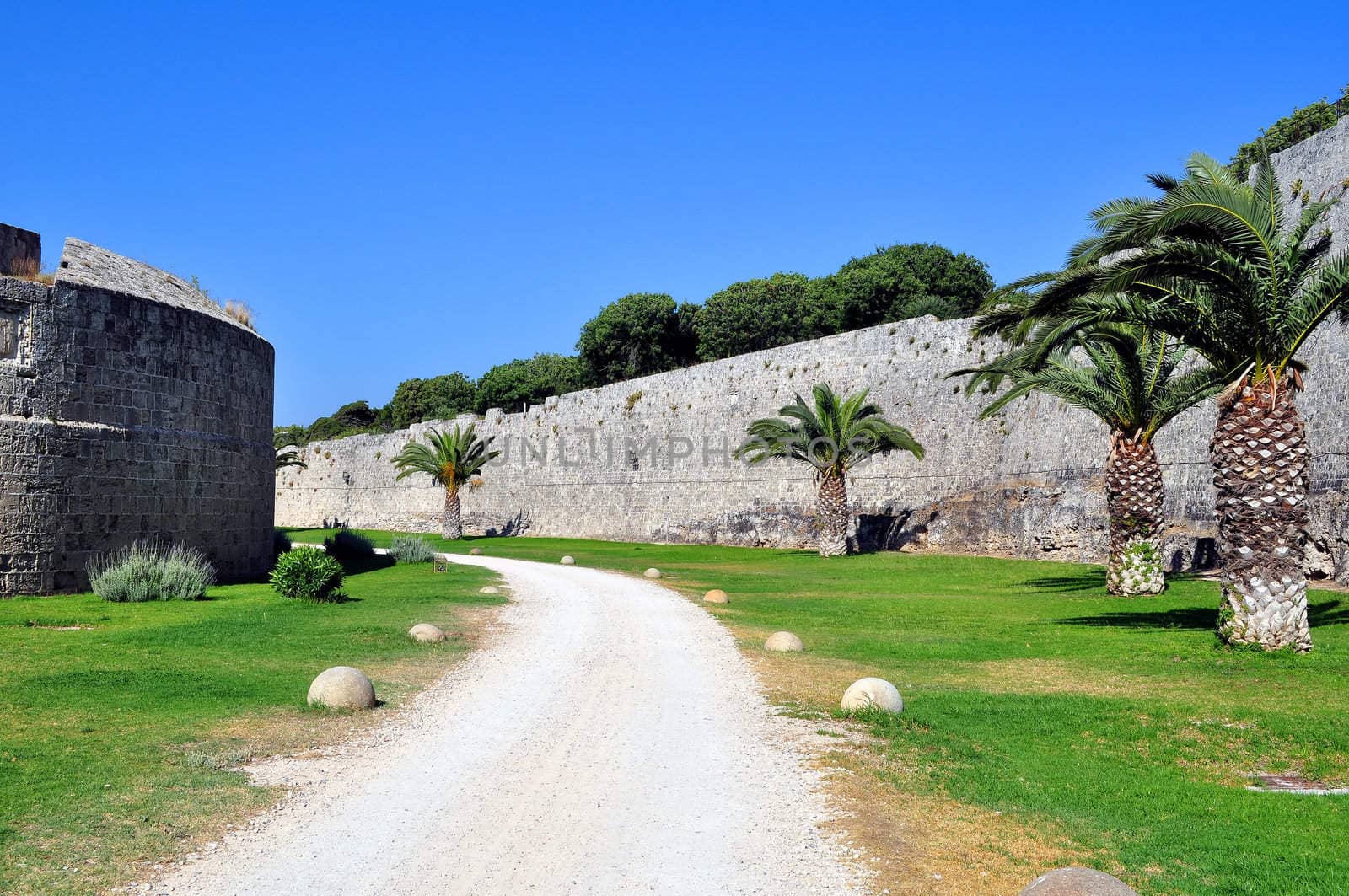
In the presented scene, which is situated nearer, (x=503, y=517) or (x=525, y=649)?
(x=525, y=649)

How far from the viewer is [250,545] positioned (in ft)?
68.5

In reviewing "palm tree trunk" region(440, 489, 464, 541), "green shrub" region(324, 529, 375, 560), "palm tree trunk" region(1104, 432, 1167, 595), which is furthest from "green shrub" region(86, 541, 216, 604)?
"palm tree trunk" region(440, 489, 464, 541)

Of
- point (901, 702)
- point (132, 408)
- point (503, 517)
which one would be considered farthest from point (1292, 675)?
point (503, 517)

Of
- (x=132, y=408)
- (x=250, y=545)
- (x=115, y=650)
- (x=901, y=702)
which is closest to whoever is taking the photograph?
(x=901, y=702)

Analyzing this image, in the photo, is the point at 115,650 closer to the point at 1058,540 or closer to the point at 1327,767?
the point at 1327,767

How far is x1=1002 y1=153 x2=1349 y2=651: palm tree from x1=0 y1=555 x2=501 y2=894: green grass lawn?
9.04m

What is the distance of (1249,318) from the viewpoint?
439 inches

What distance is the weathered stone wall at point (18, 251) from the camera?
1599cm

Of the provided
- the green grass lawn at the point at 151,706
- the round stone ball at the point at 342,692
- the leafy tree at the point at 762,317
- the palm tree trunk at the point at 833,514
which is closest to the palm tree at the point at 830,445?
the palm tree trunk at the point at 833,514

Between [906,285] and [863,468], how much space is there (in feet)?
73.3

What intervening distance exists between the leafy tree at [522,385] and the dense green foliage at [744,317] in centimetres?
9

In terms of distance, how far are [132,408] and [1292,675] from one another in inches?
689

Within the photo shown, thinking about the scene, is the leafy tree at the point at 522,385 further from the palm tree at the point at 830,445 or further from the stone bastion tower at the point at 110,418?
the stone bastion tower at the point at 110,418

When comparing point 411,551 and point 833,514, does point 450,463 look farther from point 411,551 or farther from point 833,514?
point 833,514
